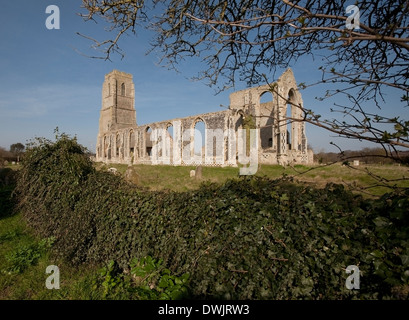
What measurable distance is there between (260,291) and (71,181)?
5027 mm

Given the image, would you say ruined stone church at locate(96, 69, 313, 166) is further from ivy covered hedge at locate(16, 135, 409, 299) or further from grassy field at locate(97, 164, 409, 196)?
ivy covered hedge at locate(16, 135, 409, 299)

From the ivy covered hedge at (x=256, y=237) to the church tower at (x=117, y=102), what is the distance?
4099 cm

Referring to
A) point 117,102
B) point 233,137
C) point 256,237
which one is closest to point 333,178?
point 256,237

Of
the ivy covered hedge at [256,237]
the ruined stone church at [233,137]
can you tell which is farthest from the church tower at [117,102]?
the ivy covered hedge at [256,237]

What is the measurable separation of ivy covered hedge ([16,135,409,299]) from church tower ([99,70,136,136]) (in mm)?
40986

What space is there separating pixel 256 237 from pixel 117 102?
45086 mm

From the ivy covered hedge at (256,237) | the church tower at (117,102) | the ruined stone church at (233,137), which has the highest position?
the church tower at (117,102)

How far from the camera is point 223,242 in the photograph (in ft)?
9.99

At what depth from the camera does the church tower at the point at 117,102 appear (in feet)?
140

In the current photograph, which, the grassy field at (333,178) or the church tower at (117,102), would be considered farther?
the church tower at (117,102)

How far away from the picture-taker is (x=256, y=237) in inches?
111

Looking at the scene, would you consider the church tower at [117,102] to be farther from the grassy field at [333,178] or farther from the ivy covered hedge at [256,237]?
the ivy covered hedge at [256,237]

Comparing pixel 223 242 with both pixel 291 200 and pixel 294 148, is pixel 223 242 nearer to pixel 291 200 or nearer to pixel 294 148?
pixel 291 200

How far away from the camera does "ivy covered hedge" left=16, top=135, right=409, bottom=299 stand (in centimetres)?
215
